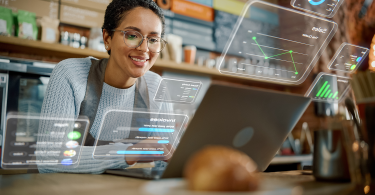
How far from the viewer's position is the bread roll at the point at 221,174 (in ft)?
1.43

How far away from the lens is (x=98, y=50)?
217cm

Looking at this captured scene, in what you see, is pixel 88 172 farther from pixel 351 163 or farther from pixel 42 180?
pixel 351 163

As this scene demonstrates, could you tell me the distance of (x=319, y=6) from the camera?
1267 mm

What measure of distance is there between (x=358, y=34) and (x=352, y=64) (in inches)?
58.1

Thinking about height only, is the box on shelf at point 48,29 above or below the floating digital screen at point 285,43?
below

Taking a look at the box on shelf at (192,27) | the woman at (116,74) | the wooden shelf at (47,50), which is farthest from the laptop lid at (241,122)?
the box on shelf at (192,27)

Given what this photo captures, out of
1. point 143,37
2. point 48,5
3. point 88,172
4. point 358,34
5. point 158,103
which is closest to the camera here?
point 88,172

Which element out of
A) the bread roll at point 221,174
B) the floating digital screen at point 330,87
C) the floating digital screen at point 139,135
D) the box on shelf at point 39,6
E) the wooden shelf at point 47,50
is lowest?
the wooden shelf at point 47,50

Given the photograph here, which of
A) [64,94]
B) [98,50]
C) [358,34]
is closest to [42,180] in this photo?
[64,94]

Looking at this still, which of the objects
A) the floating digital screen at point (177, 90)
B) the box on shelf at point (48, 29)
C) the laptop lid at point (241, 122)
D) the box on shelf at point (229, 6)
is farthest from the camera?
the box on shelf at point (229, 6)

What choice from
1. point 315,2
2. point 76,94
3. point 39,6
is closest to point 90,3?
point 39,6

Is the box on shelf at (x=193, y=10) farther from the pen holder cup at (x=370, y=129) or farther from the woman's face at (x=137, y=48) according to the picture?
the pen holder cup at (x=370, y=129)

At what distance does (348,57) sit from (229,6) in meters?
2.01

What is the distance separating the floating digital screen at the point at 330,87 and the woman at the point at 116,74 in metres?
0.64
